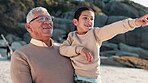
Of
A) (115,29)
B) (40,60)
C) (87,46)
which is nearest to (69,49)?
(87,46)

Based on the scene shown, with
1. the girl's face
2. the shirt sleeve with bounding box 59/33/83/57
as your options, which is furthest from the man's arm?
the shirt sleeve with bounding box 59/33/83/57

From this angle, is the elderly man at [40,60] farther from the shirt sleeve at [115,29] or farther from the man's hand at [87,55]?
the shirt sleeve at [115,29]

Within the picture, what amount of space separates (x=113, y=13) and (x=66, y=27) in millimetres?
7220

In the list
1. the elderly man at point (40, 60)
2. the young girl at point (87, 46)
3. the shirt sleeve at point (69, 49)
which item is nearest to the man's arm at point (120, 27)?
the young girl at point (87, 46)

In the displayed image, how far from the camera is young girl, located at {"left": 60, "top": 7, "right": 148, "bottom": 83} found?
79.7 inches

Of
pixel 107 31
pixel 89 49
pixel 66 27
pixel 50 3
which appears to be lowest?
pixel 66 27

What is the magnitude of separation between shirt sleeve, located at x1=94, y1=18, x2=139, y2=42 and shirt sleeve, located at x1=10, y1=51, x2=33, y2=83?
718 millimetres

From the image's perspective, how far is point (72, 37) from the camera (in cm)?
230

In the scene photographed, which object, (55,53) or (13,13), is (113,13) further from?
(55,53)

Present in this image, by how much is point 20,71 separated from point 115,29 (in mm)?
891

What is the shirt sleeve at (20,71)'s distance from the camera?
1.88 metres

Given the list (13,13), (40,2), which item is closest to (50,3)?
(40,2)

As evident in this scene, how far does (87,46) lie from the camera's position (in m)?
2.14

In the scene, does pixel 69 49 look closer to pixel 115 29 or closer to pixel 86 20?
pixel 86 20
